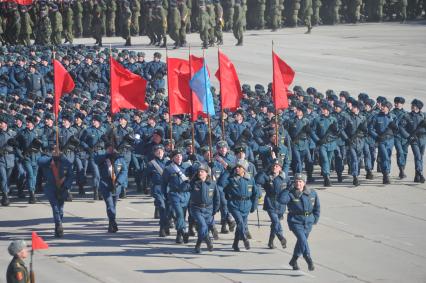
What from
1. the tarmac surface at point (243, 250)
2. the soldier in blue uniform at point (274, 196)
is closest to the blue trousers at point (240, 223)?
the tarmac surface at point (243, 250)

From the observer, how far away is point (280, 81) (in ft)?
84.3

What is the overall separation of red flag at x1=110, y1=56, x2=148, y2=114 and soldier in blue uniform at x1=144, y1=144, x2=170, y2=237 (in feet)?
3.11

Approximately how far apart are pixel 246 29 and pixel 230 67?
96.2ft

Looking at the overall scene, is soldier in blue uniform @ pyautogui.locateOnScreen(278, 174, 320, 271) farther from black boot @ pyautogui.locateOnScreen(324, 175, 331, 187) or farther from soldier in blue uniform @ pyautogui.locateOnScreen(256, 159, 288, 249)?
black boot @ pyautogui.locateOnScreen(324, 175, 331, 187)

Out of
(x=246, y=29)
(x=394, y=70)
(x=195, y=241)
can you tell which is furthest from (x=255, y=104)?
(x=246, y=29)

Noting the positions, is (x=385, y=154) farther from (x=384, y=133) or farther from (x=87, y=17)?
(x=87, y=17)

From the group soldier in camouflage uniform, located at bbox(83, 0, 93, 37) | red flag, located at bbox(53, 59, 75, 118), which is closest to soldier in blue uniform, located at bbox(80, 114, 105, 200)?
red flag, located at bbox(53, 59, 75, 118)

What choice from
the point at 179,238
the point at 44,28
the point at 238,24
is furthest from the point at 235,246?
the point at 238,24

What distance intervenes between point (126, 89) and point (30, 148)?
3622 millimetres

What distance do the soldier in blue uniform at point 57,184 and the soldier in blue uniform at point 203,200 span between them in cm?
259

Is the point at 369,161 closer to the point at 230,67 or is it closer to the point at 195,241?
the point at 230,67

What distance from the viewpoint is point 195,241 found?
23.3 m

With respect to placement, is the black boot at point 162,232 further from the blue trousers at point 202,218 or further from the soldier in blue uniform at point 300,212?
the soldier in blue uniform at point 300,212

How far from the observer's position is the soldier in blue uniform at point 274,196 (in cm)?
2239
